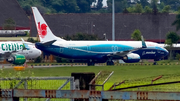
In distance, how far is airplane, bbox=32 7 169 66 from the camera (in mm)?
49438

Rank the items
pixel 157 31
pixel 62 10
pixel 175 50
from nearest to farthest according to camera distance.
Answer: pixel 175 50 < pixel 157 31 < pixel 62 10

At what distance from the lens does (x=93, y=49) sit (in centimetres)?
5153

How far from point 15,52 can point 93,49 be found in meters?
8.67

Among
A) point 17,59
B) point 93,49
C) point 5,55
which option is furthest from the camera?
point 93,49

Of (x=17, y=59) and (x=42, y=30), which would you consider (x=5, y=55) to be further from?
(x=42, y=30)

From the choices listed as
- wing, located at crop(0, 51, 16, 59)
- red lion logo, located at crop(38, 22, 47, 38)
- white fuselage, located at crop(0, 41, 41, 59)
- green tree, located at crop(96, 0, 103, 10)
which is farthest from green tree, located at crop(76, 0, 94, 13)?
wing, located at crop(0, 51, 16, 59)

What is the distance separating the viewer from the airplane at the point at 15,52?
47.9m

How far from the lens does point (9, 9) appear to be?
101875mm

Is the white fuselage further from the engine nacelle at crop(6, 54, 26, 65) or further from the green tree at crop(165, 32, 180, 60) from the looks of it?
the green tree at crop(165, 32, 180, 60)

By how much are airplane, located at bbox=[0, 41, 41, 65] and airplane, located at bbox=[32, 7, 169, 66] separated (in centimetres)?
260

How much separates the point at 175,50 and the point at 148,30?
1551cm

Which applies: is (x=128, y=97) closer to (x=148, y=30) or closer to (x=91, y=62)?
(x=91, y=62)

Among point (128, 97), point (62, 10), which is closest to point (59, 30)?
point (62, 10)

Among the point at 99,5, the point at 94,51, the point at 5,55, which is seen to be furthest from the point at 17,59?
the point at 99,5
